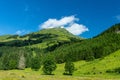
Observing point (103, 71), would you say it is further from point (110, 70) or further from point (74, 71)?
point (74, 71)

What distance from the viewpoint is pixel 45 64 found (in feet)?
543

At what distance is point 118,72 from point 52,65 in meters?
42.5

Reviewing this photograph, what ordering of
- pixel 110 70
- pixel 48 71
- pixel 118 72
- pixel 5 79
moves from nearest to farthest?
pixel 5 79 → pixel 118 72 → pixel 110 70 → pixel 48 71

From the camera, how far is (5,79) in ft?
143

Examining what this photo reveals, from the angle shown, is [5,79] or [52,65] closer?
[5,79]

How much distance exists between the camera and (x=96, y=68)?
167 metres

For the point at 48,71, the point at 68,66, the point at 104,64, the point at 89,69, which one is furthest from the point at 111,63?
the point at 48,71

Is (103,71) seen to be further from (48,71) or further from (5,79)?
(5,79)

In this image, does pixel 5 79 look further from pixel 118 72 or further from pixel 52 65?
pixel 52 65

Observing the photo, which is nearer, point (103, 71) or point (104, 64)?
point (103, 71)

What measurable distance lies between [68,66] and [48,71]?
480 inches

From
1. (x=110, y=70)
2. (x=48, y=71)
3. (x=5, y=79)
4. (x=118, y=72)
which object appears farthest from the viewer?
(x=48, y=71)

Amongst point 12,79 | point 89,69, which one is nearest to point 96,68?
point 89,69

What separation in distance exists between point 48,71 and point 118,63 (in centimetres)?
4226
